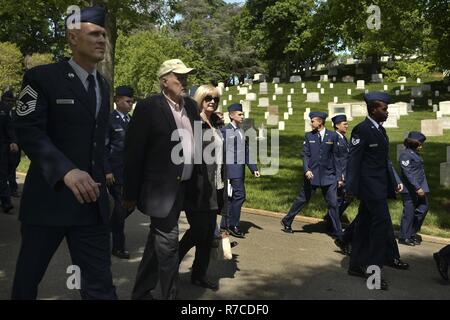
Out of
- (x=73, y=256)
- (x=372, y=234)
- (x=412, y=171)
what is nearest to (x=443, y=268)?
(x=372, y=234)

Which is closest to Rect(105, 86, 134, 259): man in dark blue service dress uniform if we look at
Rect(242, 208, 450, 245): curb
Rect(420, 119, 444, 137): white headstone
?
Rect(242, 208, 450, 245): curb

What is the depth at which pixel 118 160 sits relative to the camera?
663cm

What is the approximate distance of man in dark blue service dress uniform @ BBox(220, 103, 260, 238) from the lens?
7.89m

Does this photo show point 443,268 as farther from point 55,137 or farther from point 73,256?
point 55,137

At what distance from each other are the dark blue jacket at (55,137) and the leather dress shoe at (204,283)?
2130 mm

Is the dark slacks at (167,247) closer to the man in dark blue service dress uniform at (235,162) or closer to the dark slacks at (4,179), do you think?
the man in dark blue service dress uniform at (235,162)

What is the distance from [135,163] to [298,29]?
55.1 metres

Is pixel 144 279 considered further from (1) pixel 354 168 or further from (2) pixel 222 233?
(1) pixel 354 168

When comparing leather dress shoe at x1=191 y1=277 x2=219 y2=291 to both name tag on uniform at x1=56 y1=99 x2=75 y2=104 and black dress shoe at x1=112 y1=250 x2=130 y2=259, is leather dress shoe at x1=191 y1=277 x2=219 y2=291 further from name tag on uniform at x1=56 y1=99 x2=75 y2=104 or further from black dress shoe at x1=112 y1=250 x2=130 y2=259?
name tag on uniform at x1=56 y1=99 x2=75 y2=104

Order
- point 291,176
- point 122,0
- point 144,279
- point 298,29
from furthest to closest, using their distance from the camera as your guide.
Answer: point 298,29 → point 122,0 → point 291,176 → point 144,279

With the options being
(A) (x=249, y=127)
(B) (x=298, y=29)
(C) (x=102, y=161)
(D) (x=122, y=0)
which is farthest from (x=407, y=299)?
(B) (x=298, y=29)

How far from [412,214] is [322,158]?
4.89ft

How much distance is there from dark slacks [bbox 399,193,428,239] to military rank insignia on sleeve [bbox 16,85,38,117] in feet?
19.1

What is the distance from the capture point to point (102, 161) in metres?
3.46
